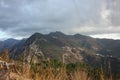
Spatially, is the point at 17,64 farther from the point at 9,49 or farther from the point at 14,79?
the point at 14,79

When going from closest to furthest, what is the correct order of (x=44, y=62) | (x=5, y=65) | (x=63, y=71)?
(x=5, y=65) → (x=63, y=71) → (x=44, y=62)

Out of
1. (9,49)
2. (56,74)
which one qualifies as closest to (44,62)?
(56,74)

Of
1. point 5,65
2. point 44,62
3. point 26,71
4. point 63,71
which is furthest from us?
point 44,62

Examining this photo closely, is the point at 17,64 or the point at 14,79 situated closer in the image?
the point at 14,79

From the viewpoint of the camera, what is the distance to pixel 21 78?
534 cm

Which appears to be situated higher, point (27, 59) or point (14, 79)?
point (27, 59)

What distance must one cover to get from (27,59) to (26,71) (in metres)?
0.35

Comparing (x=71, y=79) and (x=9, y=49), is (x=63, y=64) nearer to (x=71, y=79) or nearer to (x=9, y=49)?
(x=71, y=79)

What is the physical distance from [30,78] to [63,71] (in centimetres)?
78

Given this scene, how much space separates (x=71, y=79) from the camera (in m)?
5.89

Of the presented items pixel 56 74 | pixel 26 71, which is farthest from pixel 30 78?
pixel 56 74

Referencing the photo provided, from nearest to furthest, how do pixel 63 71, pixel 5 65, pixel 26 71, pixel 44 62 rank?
pixel 5 65
pixel 26 71
pixel 63 71
pixel 44 62

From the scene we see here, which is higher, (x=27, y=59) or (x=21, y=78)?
(x=27, y=59)

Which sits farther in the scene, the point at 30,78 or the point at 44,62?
the point at 44,62
